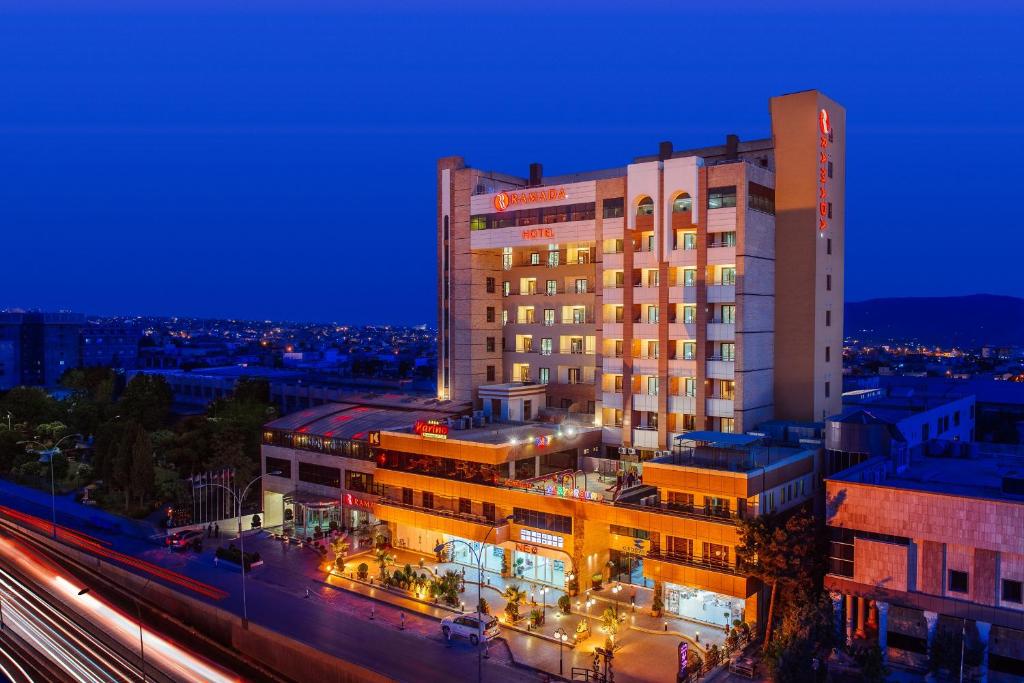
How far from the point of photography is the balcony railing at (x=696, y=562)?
168 feet

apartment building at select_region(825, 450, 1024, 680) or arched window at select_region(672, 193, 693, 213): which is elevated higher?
arched window at select_region(672, 193, 693, 213)

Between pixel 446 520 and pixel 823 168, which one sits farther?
pixel 823 168

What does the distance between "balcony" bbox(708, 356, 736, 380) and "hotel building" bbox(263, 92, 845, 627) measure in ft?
0.43

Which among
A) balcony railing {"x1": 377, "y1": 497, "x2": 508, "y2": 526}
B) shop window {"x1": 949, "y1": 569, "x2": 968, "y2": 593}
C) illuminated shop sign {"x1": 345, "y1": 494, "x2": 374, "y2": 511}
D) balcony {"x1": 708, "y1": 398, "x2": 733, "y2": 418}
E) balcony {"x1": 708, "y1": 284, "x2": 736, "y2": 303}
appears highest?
balcony {"x1": 708, "y1": 284, "x2": 736, "y2": 303}

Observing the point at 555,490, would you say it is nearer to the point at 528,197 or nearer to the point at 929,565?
the point at 929,565

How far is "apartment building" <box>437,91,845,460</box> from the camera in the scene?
228 feet

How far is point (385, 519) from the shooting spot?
70.8m

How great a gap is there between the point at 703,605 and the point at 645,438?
21350mm

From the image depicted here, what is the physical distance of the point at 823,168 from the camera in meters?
71.1

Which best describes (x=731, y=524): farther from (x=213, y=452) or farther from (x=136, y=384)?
(x=136, y=384)

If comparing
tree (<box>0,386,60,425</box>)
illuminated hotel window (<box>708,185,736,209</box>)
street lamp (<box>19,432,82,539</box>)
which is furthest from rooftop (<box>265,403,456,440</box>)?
tree (<box>0,386,60,425</box>)

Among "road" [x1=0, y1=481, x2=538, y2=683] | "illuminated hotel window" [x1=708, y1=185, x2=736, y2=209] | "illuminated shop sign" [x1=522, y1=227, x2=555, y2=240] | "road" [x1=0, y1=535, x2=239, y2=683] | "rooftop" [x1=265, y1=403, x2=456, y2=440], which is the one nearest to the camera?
"road" [x1=0, y1=535, x2=239, y2=683]

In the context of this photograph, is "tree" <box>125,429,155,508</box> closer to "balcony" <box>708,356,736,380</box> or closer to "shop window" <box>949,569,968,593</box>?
"balcony" <box>708,356,736,380</box>

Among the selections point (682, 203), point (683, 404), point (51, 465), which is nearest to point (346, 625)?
point (683, 404)
